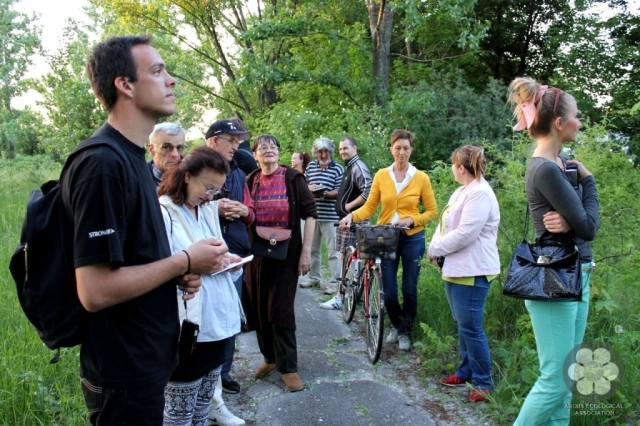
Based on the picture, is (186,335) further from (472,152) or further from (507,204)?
(507,204)

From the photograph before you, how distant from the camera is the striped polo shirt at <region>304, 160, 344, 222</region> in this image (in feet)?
26.3

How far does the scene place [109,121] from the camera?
1.86m

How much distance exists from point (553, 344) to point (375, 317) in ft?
8.19

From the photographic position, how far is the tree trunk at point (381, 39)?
595 inches

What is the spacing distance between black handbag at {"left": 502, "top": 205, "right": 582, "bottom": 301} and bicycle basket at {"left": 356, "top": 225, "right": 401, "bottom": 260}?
2.19 m

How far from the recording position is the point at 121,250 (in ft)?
5.50

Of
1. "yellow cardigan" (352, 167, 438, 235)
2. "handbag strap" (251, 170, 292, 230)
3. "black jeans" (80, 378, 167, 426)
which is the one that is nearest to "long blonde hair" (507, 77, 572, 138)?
"handbag strap" (251, 170, 292, 230)

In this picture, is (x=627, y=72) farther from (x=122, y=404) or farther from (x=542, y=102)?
(x=122, y=404)

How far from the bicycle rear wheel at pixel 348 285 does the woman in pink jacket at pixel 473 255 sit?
1.94 meters

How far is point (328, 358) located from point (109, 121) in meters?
3.81

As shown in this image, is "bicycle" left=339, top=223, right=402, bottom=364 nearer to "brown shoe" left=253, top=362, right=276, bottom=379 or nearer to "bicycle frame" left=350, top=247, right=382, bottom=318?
"bicycle frame" left=350, top=247, right=382, bottom=318

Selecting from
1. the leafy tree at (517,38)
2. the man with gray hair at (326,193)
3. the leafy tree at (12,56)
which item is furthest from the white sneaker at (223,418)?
the leafy tree at (12,56)

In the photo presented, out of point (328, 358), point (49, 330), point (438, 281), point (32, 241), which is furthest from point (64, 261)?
point (438, 281)

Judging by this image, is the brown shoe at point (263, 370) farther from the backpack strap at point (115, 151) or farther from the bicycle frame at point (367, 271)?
the backpack strap at point (115, 151)
